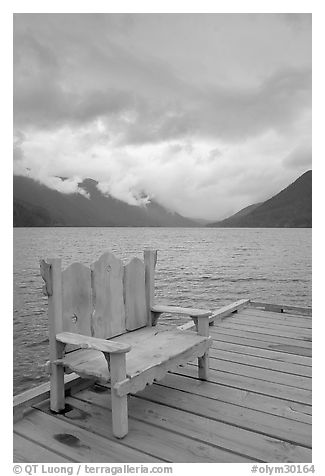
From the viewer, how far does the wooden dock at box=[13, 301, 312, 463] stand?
2.01 meters

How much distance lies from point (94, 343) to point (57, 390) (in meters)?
0.51

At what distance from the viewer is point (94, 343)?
2.26 meters

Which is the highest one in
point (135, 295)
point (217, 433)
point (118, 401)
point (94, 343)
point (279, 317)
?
point (135, 295)

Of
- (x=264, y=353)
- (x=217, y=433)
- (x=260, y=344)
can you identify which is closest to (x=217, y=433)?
(x=217, y=433)

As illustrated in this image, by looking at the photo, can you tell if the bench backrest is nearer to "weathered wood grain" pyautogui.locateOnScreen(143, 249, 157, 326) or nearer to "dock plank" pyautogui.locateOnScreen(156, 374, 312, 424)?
"weathered wood grain" pyautogui.locateOnScreen(143, 249, 157, 326)

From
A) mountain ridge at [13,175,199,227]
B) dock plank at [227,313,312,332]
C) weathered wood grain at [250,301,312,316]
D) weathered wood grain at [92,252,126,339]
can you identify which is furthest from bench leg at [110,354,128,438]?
mountain ridge at [13,175,199,227]

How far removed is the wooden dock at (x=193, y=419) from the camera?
2012mm

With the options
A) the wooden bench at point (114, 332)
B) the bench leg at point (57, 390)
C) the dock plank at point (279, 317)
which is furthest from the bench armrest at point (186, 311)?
the dock plank at point (279, 317)

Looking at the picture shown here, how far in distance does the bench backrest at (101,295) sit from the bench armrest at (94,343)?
9 cm

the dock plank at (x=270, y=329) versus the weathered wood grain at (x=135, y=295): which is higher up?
the weathered wood grain at (x=135, y=295)

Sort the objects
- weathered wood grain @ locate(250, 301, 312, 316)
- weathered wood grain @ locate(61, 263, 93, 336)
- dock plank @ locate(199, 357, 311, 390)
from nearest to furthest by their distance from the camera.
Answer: weathered wood grain @ locate(61, 263, 93, 336) → dock plank @ locate(199, 357, 311, 390) → weathered wood grain @ locate(250, 301, 312, 316)

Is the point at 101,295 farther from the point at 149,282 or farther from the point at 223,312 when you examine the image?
the point at 223,312

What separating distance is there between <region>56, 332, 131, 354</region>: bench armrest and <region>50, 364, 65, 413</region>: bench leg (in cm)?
23

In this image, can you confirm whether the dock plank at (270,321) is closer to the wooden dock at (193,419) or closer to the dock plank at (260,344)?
the dock plank at (260,344)
